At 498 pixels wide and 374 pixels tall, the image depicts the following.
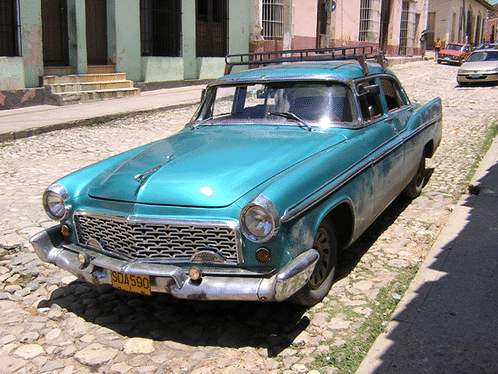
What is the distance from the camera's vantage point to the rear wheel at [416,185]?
5.91 m

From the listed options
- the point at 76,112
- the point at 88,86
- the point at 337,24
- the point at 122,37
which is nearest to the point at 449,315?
the point at 76,112

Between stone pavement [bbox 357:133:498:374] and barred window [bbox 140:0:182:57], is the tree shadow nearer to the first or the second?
stone pavement [bbox 357:133:498:374]

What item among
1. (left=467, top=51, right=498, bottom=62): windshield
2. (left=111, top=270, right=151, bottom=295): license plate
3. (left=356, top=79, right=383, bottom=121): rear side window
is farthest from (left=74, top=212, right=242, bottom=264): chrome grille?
(left=467, top=51, right=498, bottom=62): windshield

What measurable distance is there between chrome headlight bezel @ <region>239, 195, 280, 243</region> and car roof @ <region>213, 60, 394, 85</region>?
5.65ft

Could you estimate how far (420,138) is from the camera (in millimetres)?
5656

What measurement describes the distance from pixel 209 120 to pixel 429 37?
44.2 metres

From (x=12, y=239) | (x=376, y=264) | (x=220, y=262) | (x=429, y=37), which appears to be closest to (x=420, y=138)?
(x=376, y=264)

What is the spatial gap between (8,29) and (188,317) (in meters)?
9.92

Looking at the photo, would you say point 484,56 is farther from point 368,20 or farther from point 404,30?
point 404,30

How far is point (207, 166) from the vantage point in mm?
3508

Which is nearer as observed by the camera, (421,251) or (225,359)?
(225,359)

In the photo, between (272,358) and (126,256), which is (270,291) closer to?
(272,358)

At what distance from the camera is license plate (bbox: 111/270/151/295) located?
3.16 m

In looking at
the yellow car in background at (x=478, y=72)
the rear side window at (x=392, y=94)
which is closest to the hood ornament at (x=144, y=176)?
the rear side window at (x=392, y=94)
